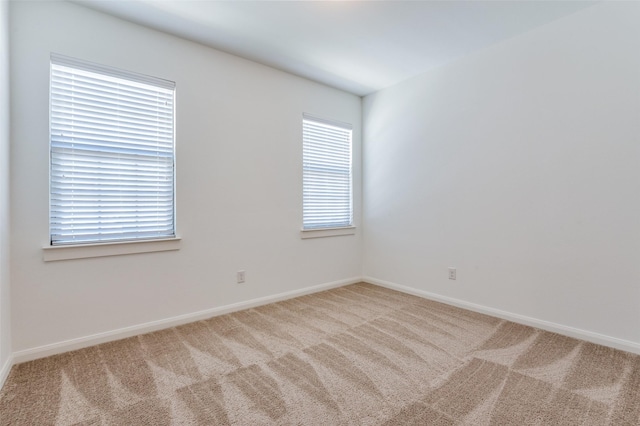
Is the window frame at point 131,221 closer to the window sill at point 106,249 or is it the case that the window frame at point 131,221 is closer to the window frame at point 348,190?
the window sill at point 106,249

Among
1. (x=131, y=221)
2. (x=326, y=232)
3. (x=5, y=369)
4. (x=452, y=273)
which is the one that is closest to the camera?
(x=5, y=369)

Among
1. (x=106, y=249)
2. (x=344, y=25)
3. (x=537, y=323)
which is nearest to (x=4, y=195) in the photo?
(x=106, y=249)

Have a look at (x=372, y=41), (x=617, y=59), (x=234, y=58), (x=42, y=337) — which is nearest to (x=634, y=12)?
(x=617, y=59)

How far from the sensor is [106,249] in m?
2.40

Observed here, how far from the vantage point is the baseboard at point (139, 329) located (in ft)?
7.04

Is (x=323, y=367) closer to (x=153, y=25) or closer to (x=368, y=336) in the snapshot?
(x=368, y=336)

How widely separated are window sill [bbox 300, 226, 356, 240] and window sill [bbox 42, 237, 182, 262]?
56.4 inches

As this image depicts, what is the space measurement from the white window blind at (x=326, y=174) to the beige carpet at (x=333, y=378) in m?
1.50

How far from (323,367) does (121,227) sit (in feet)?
6.35

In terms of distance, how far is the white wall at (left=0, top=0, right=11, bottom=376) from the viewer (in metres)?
1.87

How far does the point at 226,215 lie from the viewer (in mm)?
3035

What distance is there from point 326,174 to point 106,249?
2479mm

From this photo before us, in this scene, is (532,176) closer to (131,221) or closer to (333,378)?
(333,378)

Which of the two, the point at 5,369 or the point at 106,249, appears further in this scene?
the point at 106,249
